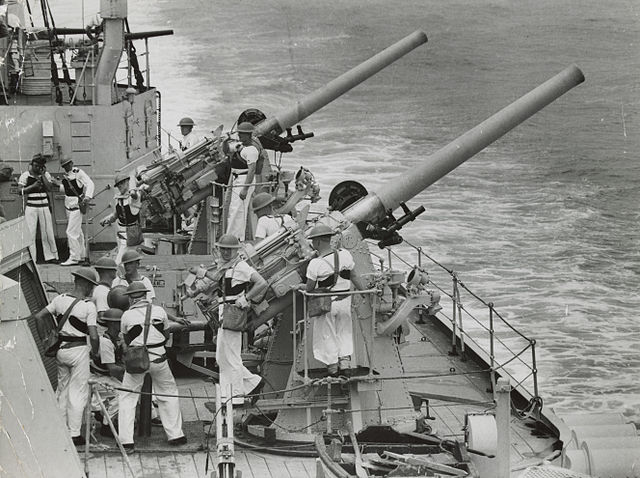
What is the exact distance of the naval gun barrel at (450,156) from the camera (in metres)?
11.5

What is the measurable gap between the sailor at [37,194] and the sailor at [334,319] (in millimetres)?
4877

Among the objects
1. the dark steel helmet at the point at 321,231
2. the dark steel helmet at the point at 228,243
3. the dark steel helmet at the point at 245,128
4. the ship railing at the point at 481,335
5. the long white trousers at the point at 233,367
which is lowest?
the ship railing at the point at 481,335

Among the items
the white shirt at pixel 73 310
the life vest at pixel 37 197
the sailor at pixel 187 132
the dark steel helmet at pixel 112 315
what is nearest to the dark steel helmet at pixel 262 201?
the dark steel helmet at pixel 112 315

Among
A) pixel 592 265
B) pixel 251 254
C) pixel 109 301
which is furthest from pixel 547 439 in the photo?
pixel 592 265

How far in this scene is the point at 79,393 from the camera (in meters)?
9.97

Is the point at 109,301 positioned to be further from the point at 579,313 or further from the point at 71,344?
the point at 579,313

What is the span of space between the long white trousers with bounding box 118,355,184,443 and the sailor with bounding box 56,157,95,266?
4.87 m

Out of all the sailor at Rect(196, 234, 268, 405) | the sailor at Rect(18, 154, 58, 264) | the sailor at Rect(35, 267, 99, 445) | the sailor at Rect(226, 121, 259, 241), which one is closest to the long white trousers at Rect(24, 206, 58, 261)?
the sailor at Rect(18, 154, 58, 264)

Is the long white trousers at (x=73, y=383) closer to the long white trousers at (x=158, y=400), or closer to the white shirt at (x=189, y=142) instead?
the long white trousers at (x=158, y=400)

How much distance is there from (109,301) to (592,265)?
15.7 m

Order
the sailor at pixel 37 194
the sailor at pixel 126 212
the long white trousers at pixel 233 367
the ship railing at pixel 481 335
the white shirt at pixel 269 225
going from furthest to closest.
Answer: the sailor at pixel 37 194 → the ship railing at pixel 481 335 → the sailor at pixel 126 212 → the white shirt at pixel 269 225 → the long white trousers at pixel 233 367

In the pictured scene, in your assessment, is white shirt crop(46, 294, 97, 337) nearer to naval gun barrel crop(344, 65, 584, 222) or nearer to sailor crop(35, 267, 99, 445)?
sailor crop(35, 267, 99, 445)

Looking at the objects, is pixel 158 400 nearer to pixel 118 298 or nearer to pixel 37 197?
pixel 118 298

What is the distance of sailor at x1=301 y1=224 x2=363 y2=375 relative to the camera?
10422mm
